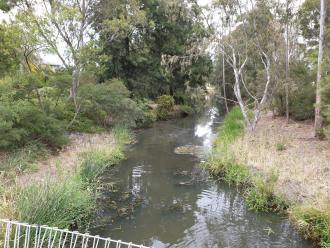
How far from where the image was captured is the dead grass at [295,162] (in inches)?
314

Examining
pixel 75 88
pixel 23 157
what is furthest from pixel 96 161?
pixel 75 88

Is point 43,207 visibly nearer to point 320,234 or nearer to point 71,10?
point 320,234

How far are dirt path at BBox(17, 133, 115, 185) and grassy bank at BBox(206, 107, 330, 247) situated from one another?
463 cm

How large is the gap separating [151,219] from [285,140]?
7384 millimetres

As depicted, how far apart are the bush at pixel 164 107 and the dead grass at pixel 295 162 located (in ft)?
45.1

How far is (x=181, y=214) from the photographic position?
8.63 m

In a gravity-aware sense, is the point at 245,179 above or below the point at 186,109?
below

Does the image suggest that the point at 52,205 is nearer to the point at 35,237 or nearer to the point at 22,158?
the point at 35,237

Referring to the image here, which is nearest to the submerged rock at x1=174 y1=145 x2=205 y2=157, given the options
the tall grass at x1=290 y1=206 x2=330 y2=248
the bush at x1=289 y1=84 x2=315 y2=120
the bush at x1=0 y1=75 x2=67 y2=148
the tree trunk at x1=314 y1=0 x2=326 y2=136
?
the tree trunk at x1=314 y1=0 x2=326 y2=136

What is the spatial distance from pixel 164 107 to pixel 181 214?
21249 millimetres

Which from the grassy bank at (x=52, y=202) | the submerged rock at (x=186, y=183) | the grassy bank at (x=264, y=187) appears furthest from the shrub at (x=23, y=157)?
the grassy bank at (x=264, y=187)

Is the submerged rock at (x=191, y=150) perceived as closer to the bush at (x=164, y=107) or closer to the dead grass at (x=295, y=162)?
the dead grass at (x=295, y=162)

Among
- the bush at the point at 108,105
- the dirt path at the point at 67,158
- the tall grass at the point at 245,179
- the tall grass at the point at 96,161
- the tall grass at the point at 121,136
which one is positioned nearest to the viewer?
the tall grass at the point at 245,179

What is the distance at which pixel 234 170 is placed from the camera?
1106 cm
